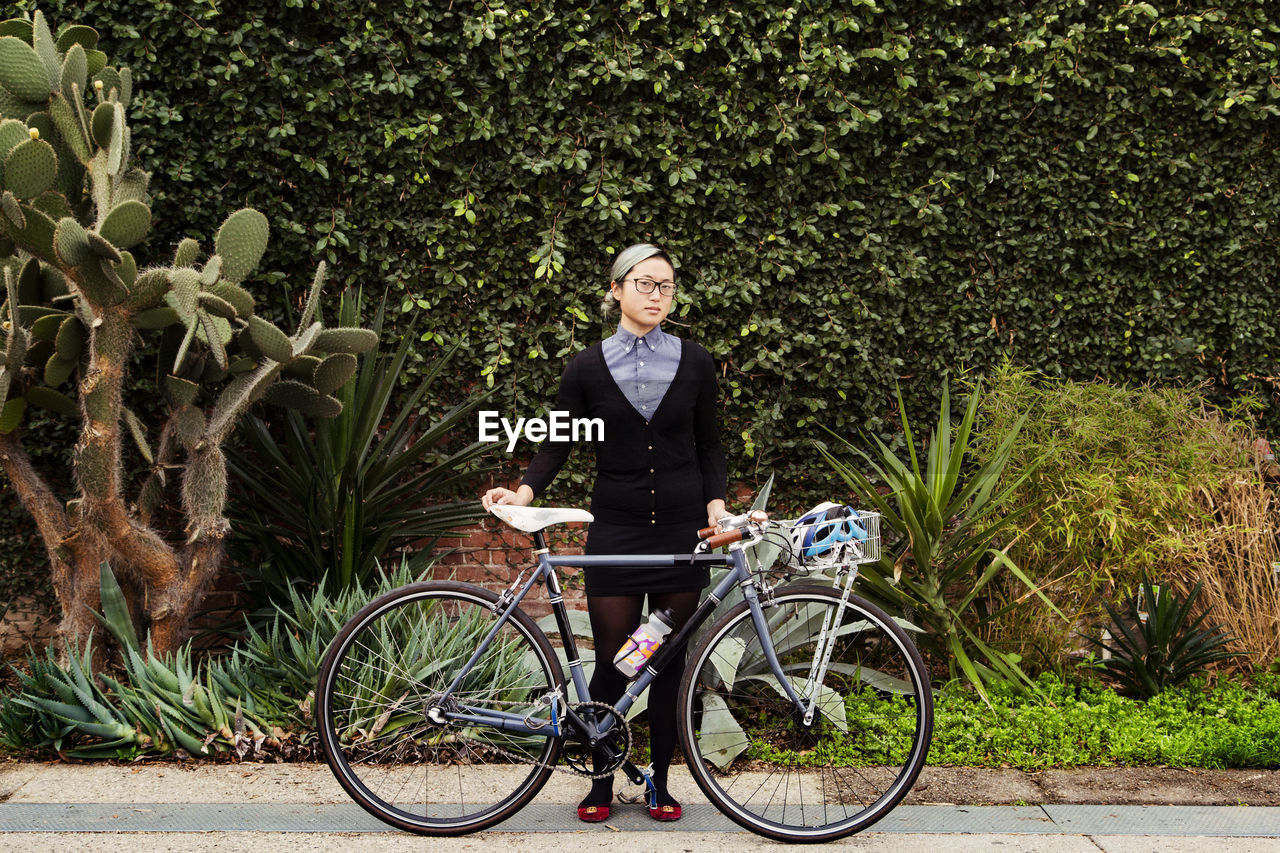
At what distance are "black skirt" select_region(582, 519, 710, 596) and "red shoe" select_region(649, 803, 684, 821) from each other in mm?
718

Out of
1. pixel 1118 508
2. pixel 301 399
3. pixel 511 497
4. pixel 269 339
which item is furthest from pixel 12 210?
pixel 1118 508

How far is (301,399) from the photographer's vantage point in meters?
4.63

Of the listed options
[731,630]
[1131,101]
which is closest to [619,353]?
[731,630]

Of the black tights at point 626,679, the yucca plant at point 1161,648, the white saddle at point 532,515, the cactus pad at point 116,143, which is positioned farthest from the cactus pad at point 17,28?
the yucca plant at point 1161,648

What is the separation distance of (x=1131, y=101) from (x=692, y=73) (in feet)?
7.65

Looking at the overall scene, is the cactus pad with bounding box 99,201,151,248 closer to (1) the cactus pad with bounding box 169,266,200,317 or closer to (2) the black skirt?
(1) the cactus pad with bounding box 169,266,200,317

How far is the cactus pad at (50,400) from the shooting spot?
4.43 metres

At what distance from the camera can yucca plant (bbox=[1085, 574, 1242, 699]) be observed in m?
4.58

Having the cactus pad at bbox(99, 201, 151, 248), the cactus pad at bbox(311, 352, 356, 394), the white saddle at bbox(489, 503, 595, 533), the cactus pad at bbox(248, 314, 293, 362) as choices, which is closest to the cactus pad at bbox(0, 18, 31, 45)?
the cactus pad at bbox(99, 201, 151, 248)

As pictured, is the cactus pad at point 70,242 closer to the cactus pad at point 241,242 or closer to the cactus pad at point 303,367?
the cactus pad at point 241,242

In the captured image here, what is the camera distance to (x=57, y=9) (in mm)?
5047

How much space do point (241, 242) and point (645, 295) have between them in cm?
203

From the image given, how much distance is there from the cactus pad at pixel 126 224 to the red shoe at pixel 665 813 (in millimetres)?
2913

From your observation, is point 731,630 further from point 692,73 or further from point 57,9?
point 57,9
